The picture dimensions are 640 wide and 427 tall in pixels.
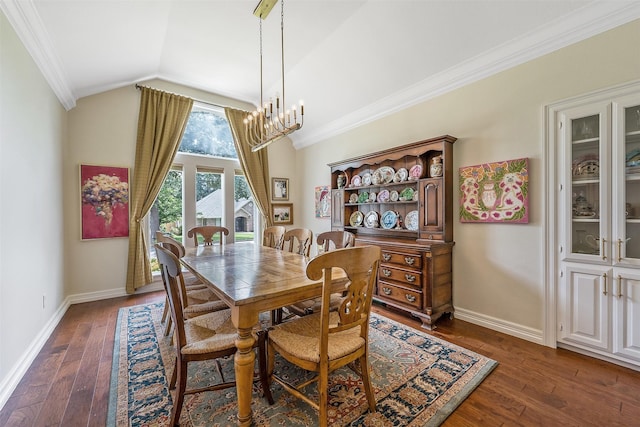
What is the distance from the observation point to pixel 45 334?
8.20 feet

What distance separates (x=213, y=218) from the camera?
4.65 meters

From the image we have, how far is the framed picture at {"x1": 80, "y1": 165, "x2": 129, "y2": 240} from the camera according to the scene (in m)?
3.55

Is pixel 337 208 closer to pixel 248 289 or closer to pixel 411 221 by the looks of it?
pixel 411 221

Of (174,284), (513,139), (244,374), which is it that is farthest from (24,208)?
(513,139)

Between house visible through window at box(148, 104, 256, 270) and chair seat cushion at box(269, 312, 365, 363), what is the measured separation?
335cm

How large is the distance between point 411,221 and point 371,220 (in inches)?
24.6

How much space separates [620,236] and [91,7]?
Result: 4589mm

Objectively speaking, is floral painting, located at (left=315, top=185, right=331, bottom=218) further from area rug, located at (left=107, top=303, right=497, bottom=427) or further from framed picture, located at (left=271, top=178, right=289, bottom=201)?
area rug, located at (left=107, top=303, right=497, bottom=427)

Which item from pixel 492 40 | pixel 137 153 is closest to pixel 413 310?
pixel 492 40

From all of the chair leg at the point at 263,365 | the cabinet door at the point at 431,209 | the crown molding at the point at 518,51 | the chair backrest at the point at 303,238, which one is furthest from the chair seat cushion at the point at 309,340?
the crown molding at the point at 518,51

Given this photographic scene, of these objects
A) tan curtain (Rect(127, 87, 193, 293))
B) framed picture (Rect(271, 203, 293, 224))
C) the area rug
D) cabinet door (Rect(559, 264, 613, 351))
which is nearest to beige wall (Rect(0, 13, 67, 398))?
the area rug

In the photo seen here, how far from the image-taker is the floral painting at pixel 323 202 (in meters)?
4.77

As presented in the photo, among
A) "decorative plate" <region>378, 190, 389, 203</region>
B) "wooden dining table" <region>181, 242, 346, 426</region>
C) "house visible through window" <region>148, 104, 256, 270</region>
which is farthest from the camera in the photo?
"house visible through window" <region>148, 104, 256, 270</region>

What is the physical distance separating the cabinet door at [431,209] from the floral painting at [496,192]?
0.23 metres
